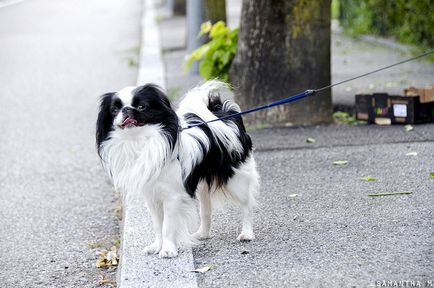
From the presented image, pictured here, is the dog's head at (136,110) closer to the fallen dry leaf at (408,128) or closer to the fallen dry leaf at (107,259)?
the fallen dry leaf at (107,259)

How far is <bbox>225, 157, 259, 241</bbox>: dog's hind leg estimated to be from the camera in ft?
18.6

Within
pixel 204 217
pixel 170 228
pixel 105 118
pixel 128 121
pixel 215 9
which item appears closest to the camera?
pixel 128 121

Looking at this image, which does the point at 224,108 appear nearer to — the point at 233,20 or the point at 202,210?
the point at 202,210

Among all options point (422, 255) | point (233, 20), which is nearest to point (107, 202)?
point (422, 255)

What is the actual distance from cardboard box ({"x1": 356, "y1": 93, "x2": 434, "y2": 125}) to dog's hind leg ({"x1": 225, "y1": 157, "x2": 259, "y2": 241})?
3.53 m

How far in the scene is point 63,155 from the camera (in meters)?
9.80

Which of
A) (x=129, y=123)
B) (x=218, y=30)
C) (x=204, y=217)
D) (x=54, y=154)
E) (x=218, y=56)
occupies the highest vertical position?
(x=129, y=123)

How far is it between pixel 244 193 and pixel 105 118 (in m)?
1.07

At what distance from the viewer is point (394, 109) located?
354 inches

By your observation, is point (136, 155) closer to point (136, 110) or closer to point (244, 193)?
point (136, 110)

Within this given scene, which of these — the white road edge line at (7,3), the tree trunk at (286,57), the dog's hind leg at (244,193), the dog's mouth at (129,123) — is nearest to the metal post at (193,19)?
the tree trunk at (286,57)

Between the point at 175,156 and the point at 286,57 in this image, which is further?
the point at 286,57

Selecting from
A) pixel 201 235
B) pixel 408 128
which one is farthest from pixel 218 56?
pixel 201 235

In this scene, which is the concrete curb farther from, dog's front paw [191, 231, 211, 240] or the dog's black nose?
the dog's black nose
